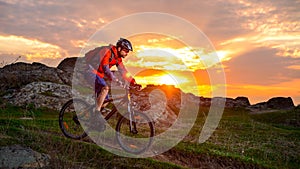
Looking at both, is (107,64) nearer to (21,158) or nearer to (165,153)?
(21,158)

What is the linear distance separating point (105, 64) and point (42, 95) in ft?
70.9

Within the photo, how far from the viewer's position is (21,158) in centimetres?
1022

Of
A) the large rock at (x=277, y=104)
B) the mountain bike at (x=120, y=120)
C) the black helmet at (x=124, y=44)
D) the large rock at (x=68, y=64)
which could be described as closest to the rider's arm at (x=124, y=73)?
the mountain bike at (x=120, y=120)

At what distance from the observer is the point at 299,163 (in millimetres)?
17375

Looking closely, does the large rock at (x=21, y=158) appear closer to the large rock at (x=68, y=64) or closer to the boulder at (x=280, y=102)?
the large rock at (x=68, y=64)

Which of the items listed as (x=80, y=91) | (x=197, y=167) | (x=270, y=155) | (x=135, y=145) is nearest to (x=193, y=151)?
(x=197, y=167)

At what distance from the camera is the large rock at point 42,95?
3005 centimetres

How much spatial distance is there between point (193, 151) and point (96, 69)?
6.11 m

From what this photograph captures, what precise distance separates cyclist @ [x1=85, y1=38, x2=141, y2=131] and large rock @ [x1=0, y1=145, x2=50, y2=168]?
3.04 m

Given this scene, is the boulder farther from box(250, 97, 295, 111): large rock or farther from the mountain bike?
the mountain bike

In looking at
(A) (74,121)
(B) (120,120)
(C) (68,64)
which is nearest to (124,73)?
(B) (120,120)

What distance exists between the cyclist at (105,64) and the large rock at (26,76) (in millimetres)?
23906

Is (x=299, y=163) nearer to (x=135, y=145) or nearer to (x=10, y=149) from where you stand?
(x=135, y=145)

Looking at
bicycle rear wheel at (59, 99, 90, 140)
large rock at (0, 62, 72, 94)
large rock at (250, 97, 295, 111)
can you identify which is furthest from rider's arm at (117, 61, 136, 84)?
large rock at (250, 97, 295, 111)
